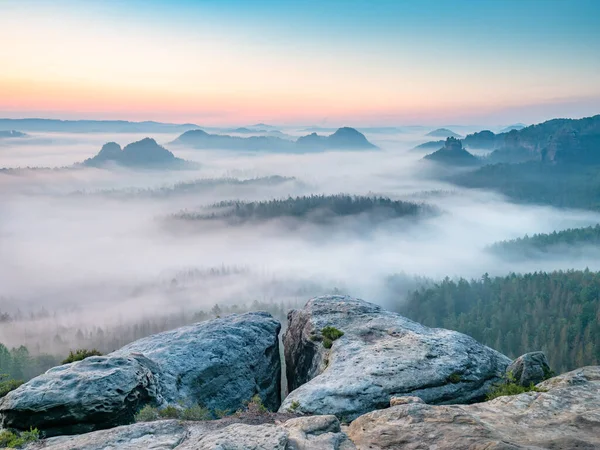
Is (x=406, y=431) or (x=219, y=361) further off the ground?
(x=406, y=431)

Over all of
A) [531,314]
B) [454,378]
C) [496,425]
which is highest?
[496,425]

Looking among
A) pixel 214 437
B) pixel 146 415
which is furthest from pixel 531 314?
pixel 214 437

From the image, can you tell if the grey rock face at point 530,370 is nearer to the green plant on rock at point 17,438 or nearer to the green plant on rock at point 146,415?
the green plant on rock at point 146,415

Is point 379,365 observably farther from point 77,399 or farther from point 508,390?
point 77,399

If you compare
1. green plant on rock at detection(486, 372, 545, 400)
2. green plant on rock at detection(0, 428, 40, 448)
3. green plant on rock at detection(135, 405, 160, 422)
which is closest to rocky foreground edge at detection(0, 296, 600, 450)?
green plant on rock at detection(0, 428, 40, 448)

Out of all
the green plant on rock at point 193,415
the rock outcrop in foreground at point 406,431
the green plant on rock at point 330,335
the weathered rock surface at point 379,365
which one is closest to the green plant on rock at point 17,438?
the rock outcrop in foreground at point 406,431

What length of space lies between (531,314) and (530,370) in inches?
6313

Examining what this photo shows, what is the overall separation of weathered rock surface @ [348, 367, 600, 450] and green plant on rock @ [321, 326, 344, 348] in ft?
42.7

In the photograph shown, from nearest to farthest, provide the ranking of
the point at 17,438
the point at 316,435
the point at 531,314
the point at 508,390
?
1. the point at 316,435
2. the point at 17,438
3. the point at 508,390
4. the point at 531,314

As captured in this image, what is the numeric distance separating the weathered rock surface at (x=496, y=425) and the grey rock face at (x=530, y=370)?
442cm

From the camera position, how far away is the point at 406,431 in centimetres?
1612

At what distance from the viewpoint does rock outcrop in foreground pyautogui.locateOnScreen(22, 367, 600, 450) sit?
15164 mm

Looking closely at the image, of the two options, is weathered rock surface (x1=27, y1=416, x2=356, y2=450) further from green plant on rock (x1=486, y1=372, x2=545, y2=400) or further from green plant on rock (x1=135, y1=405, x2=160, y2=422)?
green plant on rock (x1=486, y1=372, x2=545, y2=400)

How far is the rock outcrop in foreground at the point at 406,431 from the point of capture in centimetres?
1516
